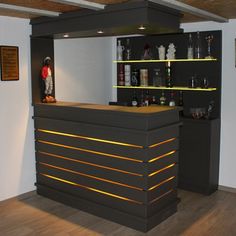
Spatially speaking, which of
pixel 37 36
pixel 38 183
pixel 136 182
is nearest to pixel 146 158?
pixel 136 182

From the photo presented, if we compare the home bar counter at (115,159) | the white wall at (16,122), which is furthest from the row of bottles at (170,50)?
the white wall at (16,122)

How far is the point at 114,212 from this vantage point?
362cm

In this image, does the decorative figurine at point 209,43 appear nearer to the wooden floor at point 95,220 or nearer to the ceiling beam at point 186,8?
the ceiling beam at point 186,8

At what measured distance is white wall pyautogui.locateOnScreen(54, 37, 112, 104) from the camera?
15.8 ft

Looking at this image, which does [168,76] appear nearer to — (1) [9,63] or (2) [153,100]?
(2) [153,100]

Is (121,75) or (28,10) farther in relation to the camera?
(121,75)

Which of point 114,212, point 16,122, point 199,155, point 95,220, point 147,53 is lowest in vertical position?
point 95,220

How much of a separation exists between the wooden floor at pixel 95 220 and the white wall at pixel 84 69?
62.3 inches

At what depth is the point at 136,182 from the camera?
3.41 metres

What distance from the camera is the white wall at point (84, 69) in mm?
4828

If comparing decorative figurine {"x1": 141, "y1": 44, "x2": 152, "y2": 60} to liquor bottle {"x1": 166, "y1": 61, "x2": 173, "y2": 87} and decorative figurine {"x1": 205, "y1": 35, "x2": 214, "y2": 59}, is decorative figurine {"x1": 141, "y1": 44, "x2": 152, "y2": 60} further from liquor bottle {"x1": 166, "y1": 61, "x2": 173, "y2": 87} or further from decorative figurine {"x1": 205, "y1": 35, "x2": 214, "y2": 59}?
decorative figurine {"x1": 205, "y1": 35, "x2": 214, "y2": 59}

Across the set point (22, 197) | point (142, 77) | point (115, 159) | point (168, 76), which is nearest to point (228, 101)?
point (168, 76)

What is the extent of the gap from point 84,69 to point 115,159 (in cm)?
210

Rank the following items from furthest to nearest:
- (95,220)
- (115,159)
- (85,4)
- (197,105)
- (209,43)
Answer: (197,105) → (209,43) → (95,220) → (115,159) → (85,4)
